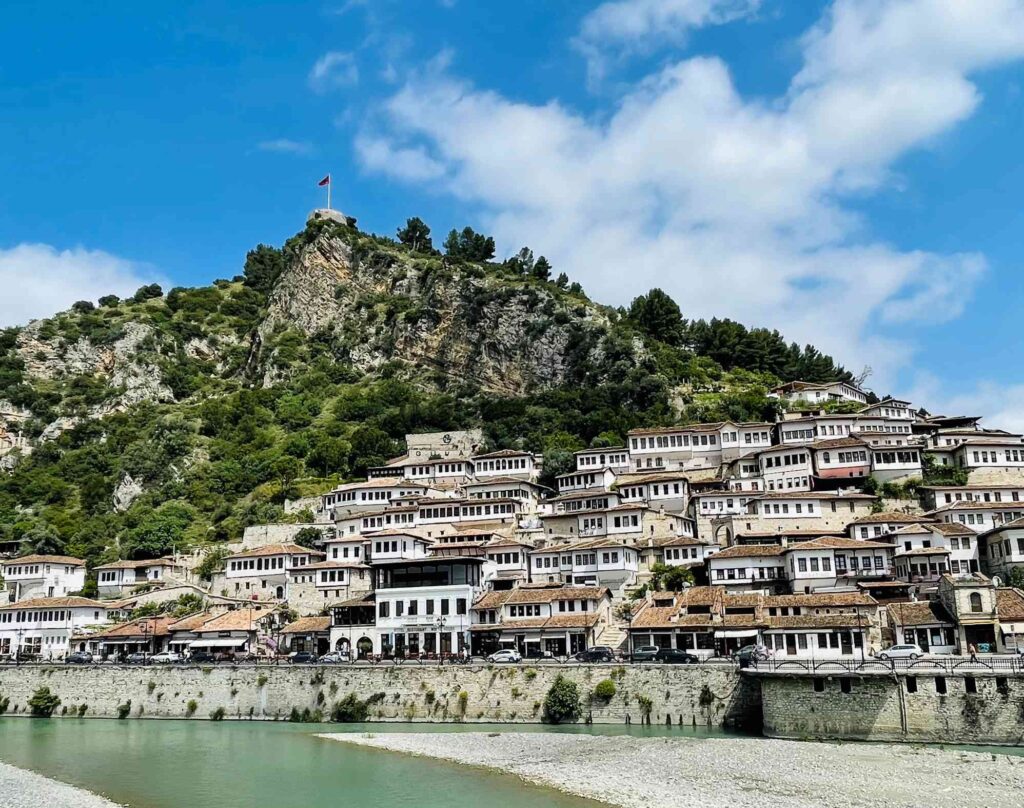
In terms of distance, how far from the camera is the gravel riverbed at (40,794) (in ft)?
99.2

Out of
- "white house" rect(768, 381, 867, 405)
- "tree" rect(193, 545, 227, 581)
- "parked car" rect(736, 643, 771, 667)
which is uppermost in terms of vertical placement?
"white house" rect(768, 381, 867, 405)

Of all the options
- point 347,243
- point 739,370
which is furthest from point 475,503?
point 347,243

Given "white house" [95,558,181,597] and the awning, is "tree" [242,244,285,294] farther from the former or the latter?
the awning

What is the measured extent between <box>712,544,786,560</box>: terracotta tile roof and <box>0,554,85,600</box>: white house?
178 feet

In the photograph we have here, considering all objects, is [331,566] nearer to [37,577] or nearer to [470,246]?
[37,577]

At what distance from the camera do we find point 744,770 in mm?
32000

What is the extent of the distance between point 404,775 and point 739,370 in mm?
88705

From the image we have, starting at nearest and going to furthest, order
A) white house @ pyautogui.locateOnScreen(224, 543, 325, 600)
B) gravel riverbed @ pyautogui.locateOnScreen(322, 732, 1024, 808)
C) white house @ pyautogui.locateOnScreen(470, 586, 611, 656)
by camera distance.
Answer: gravel riverbed @ pyautogui.locateOnScreen(322, 732, 1024, 808) → white house @ pyautogui.locateOnScreen(470, 586, 611, 656) → white house @ pyautogui.locateOnScreen(224, 543, 325, 600)

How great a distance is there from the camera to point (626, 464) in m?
79.7

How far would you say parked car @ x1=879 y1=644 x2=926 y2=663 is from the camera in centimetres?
3894

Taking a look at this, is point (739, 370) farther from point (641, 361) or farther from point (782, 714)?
point (782, 714)

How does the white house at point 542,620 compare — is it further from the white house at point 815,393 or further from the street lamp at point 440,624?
the white house at point 815,393

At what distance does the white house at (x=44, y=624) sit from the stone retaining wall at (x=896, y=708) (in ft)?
167

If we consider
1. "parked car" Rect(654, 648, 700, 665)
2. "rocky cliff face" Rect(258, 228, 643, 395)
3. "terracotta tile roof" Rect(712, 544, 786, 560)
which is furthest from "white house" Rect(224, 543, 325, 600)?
"rocky cliff face" Rect(258, 228, 643, 395)
